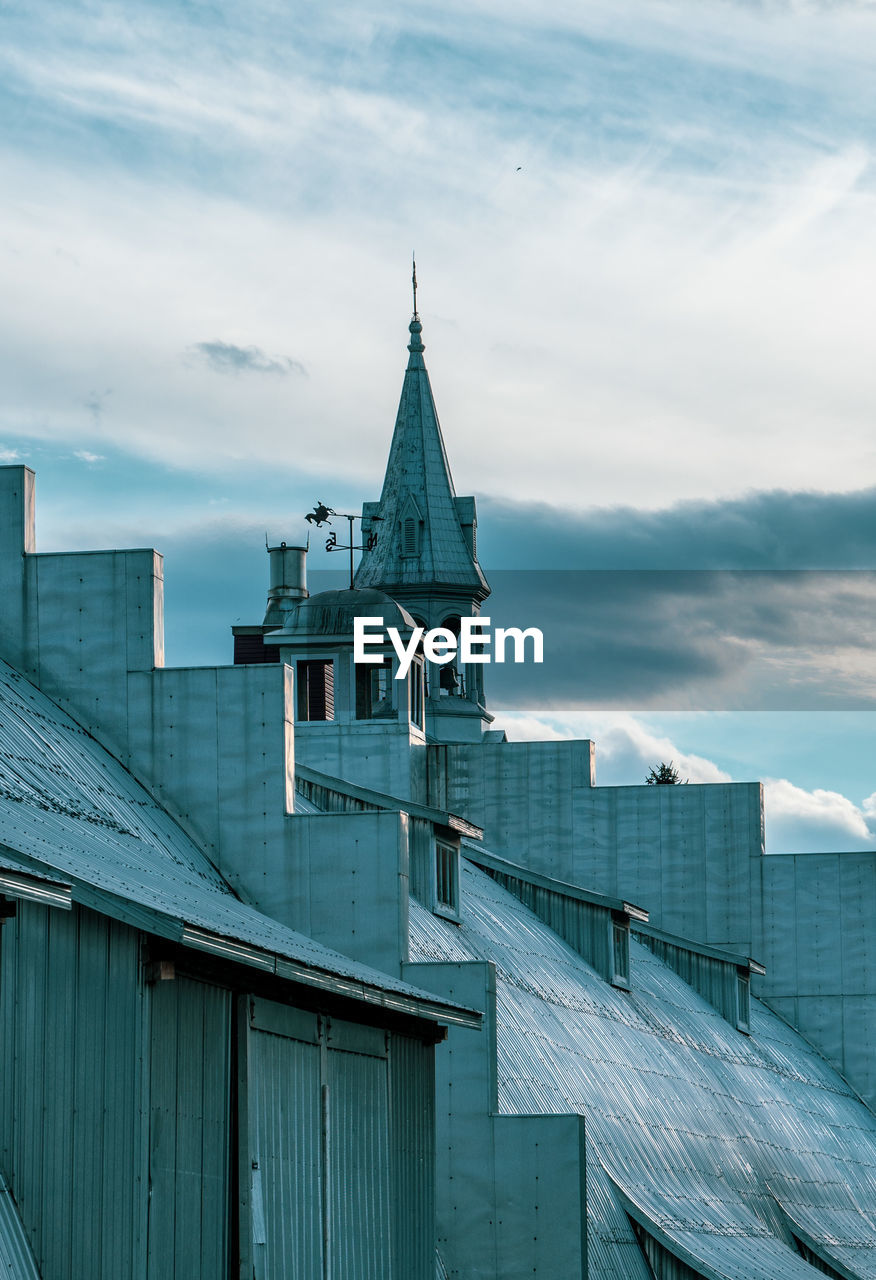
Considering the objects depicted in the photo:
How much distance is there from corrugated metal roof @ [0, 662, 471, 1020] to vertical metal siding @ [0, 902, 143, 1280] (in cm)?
80

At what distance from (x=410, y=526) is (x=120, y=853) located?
64.3 metres

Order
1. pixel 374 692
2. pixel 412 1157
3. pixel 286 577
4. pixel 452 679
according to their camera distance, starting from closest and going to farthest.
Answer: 1. pixel 412 1157
2. pixel 374 692
3. pixel 286 577
4. pixel 452 679

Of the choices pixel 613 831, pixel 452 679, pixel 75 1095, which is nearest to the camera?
pixel 75 1095

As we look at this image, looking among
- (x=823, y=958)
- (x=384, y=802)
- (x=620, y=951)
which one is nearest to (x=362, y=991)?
(x=384, y=802)

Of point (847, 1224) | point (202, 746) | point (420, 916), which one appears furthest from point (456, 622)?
point (202, 746)

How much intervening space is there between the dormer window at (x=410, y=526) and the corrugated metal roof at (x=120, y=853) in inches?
2255

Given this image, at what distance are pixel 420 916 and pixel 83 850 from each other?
16.3 m

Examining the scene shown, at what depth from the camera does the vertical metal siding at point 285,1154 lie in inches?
904

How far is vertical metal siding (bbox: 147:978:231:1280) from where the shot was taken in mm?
21359

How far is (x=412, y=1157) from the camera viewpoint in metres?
28.5

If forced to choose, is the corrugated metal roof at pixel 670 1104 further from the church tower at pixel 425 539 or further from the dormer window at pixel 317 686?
the church tower at pixel 425 539

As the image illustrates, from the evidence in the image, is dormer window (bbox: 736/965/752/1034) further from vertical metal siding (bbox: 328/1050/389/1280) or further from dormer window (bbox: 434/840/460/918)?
vertical metal siding (bbox: 328/1050/389/1280)

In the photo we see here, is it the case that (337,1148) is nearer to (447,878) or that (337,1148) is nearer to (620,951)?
(447,878)

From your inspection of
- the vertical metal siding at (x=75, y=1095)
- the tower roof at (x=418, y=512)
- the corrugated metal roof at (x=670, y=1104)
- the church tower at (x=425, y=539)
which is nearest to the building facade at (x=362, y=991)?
the vertical metal siding at (x=75, y=1095)
